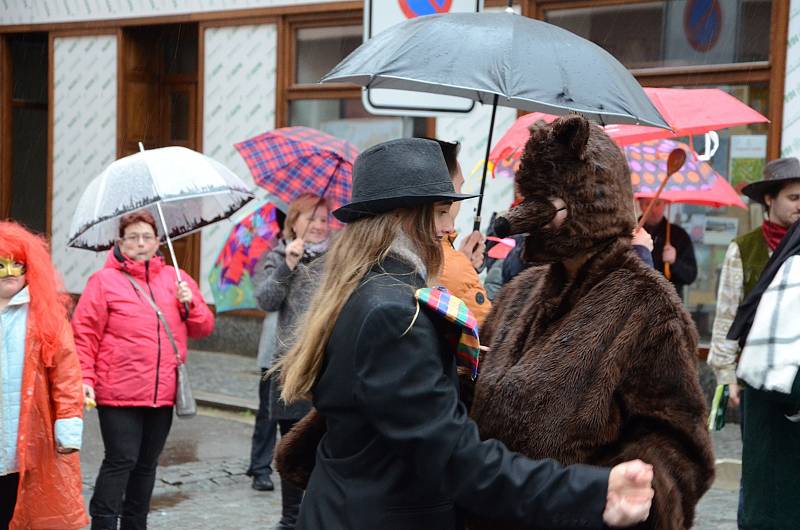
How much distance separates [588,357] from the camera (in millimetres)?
2770

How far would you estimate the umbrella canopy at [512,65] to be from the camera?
3.87 metres

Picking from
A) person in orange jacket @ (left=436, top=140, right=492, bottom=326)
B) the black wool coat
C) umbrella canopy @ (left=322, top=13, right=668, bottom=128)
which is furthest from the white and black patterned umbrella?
the black wool coat

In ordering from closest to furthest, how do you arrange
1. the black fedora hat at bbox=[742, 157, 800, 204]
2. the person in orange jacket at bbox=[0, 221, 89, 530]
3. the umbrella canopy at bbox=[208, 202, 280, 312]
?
1. the person in orange jacket at bbox=[0, 221, 89, 530]
2. the black fedora hat at bbox=[742, 157, 800, 204]
3. the umbrella canopy at bbox=[208, 202, 280, 312]

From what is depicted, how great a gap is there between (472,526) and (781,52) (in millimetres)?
7447

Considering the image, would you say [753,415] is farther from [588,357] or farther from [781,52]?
[781,52]

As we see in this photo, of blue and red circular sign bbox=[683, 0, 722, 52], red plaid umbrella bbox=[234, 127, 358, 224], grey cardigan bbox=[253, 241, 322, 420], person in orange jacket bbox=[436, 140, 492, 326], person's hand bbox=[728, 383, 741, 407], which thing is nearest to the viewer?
person in orange jacket bbox=[436, 140, 492, 326]

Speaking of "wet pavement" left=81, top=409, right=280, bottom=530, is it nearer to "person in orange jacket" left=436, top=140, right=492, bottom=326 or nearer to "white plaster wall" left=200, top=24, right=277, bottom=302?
"person in orange jacket" left=436, top=140, right=492, bottom=326

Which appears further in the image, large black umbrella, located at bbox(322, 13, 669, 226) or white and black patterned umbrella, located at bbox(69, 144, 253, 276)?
white and black patterned umbrella, located at bbox(69, 144, 253, 276)

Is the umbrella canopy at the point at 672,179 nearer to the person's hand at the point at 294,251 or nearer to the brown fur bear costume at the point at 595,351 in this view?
the person's hand at the point at 294,251

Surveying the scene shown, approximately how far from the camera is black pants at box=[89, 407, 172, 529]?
5.55 metres

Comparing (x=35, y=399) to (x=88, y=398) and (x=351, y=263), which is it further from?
(x=351, y=263)

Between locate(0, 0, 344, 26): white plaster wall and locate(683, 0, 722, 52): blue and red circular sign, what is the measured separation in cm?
423

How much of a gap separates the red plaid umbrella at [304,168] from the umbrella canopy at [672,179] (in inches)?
62.6

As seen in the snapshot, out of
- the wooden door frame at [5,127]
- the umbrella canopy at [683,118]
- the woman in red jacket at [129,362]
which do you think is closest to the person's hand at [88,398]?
the woman in red jacket at [129,362]
